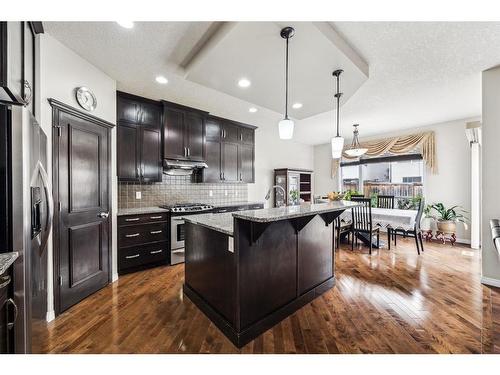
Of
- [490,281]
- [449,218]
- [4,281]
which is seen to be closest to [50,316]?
[4,281]

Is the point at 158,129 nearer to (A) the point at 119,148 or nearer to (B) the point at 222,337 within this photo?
(A) the point at 119,148

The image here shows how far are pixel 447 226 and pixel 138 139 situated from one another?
5.98 meters

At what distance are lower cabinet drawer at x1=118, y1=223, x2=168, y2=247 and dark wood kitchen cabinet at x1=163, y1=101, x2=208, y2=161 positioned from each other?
3.61 ft

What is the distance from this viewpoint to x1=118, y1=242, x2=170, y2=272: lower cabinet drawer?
2.92m

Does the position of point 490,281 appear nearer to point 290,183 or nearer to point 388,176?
point 388,176

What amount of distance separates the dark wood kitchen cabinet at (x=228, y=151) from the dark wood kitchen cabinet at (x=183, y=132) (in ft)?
0.63

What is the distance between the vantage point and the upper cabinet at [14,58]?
1087 millimetres

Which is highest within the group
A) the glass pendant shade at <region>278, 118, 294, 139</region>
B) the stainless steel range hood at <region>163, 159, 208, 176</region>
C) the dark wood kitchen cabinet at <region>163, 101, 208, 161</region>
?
the dark wood kitchen cabinet at <region>163, 101, 208, 161</region>

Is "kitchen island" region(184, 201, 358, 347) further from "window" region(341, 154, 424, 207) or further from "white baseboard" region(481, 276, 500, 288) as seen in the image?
"window" region(341, 154, 424, 207)

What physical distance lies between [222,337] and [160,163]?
8.57 ft

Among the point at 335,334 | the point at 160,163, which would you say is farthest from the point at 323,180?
the point at 335,334

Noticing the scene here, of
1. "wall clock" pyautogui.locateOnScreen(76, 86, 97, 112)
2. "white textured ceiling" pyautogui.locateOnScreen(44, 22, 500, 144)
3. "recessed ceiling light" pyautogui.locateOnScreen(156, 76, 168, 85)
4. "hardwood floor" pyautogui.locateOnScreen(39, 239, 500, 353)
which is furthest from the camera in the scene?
"recessed ceiling light" pyautogui.locateOnScreen(156, 76, 168, 85)

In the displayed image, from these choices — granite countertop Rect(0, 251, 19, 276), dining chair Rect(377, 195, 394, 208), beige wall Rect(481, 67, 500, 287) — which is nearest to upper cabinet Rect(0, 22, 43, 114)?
granite countertop Rect(0, 251, 19, 276)

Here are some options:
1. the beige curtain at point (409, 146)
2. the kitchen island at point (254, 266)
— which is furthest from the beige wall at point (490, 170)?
the beige curtain at point (409, 146)
